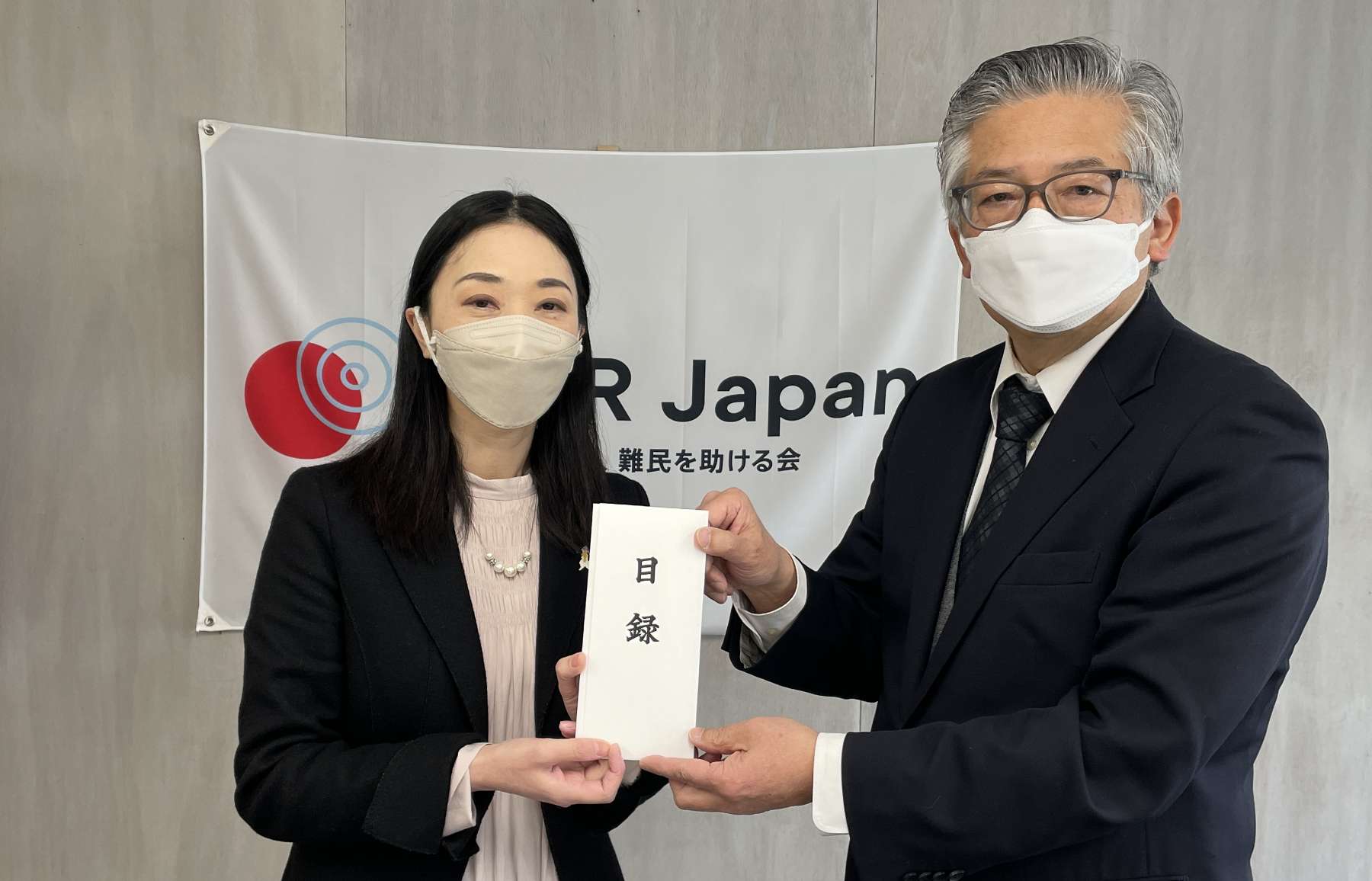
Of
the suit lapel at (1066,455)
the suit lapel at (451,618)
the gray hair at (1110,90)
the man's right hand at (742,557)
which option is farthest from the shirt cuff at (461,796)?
the gray hair at (1110,90)

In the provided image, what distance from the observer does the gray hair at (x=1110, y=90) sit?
1374 millimetres

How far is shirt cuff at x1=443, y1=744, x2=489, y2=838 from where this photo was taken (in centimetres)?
137

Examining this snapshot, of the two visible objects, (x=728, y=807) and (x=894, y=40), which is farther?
(x=894, y=40)

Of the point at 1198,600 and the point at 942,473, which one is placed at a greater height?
the point at 942,473

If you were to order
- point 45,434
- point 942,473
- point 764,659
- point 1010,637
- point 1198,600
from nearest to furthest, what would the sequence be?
point 1198,600
point 1010,637
point 942,473
point 764,659
point 45,434

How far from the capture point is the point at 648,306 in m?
3.20

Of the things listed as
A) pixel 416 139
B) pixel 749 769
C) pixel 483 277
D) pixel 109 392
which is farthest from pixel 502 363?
pixel 109 392

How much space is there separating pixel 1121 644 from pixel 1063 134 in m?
0.66

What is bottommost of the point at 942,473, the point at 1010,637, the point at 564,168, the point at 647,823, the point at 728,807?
the point at 647,823

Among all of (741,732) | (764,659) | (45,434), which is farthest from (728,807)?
(45,434)

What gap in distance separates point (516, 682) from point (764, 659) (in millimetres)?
410

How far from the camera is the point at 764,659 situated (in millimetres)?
1703

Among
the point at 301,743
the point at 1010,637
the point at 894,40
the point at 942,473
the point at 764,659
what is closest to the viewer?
the point at 1010,637

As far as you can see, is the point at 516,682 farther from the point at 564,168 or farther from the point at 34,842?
the point at 34,842
